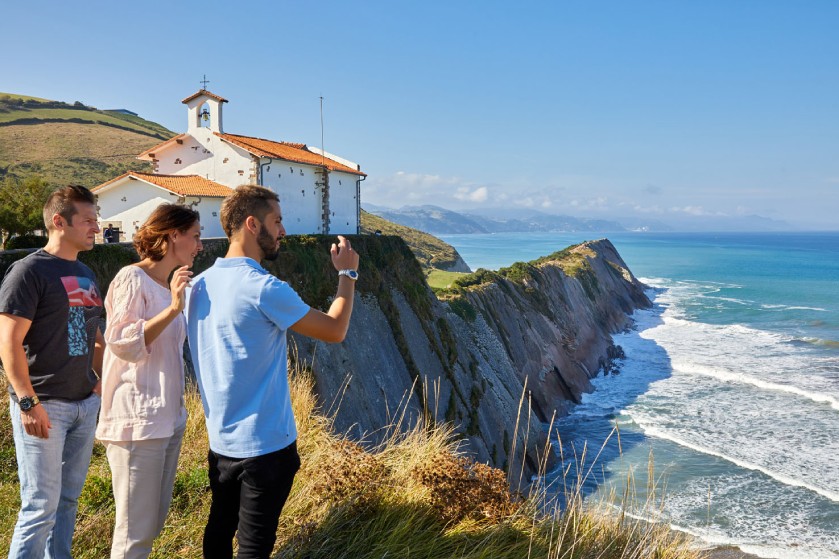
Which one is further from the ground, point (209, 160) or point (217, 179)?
point (209, 160)

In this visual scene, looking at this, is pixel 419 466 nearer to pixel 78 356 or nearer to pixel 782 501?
pixel 78 356

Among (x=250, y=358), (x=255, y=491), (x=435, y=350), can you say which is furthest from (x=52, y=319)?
(x=435, y=350)

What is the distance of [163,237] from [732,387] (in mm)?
33334

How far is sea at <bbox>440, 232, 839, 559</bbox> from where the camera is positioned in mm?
16625

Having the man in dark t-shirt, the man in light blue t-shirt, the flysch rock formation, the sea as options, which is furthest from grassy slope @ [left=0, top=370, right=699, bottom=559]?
the flysch rock formation

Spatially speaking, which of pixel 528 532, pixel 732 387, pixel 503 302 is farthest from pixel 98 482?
pixel 732 387

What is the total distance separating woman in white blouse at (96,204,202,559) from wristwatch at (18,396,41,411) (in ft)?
1.38

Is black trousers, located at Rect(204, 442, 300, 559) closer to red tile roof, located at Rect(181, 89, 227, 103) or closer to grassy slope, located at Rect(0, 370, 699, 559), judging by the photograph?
grassy slope, located at Rect(0, 370, 699, 559)

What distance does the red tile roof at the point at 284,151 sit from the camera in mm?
25594

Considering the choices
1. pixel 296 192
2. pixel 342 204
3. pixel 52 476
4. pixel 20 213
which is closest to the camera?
pixel 52 476

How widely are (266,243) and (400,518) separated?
2.76m

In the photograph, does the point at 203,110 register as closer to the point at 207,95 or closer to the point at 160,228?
the point at 207,95

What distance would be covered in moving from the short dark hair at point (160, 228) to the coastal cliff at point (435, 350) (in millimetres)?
5043

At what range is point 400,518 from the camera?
5016 mm
